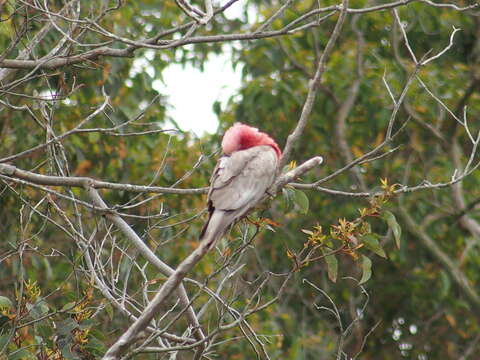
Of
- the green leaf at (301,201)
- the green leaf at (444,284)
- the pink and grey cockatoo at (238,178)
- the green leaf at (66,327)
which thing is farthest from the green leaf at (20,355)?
the green leaf at (444,284)

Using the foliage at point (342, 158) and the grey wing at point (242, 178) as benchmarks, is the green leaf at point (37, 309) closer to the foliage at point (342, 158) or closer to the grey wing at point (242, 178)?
the grey wing at point (242, 178)

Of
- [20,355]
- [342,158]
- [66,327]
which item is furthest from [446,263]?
[20,355]

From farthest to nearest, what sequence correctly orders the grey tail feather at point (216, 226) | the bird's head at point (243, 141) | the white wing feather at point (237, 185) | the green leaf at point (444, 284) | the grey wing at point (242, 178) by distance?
the green leaf at point (444, 284)
the bird's head at point (243, 141)
the grey wing at point (242, 178)
the white wing feather at point (237, 185)
the grey tail feather at point (216, 226)

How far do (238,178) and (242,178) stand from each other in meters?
0.03

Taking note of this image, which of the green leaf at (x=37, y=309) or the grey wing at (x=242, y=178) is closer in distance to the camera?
the green leaf at (x=37, y=309)

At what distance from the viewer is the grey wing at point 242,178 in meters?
4.56

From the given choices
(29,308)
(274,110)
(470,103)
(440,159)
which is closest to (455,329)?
(440,159)

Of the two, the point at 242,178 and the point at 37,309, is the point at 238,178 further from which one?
the point at 37,309

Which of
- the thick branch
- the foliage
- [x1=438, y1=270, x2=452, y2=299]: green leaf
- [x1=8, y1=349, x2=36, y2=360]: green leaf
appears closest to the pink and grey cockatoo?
[x1=8, y1=349, x2=36, y2=360]: green leaf

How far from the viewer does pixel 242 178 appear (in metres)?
4.68

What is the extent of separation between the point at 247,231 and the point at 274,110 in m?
4.91

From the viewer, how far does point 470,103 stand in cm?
940

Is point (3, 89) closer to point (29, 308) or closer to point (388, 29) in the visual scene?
point (29, 308)

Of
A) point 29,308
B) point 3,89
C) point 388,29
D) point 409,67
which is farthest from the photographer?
point 388,29
